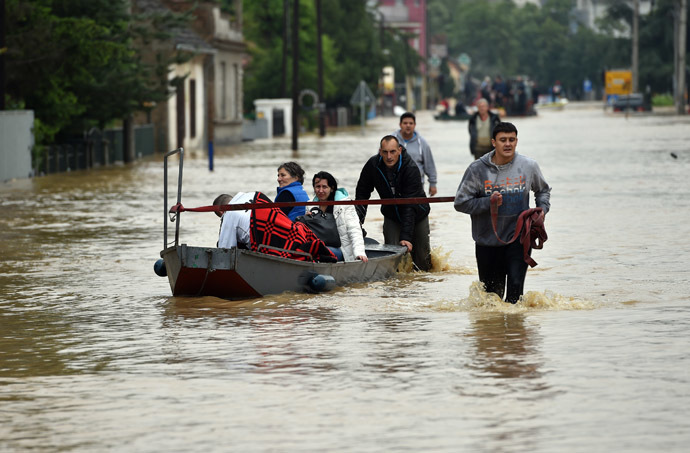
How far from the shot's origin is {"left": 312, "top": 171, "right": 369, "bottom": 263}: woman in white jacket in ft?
44.8

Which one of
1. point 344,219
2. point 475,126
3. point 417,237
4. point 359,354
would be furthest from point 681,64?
point 359,354

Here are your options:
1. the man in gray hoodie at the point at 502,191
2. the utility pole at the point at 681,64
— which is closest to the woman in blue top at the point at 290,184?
the man in gray hoodie at the point at 502,191

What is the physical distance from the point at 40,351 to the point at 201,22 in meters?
46.1

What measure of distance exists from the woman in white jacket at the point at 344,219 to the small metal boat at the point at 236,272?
0.17 metres

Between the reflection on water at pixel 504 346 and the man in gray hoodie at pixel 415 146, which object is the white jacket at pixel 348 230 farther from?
the man in gray hoodie at pixel 415 146

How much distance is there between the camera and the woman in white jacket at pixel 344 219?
1365 cm

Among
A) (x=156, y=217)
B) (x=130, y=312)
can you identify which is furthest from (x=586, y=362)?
(x=156, y=217)

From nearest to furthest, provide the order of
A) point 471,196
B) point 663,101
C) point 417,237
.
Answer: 1. point 471,196
2. point 417,237
3. point 663,101

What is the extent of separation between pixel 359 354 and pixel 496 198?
→ 5.53 ft

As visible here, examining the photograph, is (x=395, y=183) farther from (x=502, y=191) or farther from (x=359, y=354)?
(x=359, y=354)

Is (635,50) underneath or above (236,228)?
above

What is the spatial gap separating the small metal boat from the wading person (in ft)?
41.6

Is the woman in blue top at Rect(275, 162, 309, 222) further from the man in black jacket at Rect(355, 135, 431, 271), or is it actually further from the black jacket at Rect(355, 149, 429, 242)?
the black jacket at Rect(355, 149, 429, 242)

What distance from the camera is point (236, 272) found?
42.0ft
